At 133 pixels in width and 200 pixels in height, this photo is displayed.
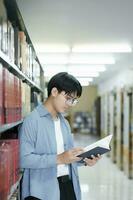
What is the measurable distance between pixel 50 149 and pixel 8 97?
49 cm

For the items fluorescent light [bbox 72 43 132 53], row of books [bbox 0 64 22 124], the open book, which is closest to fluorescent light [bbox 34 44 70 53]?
fluorescent light [bbox 72 43 132 53]

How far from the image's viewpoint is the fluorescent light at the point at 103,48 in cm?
553

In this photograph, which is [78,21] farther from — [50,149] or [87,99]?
[87,99]

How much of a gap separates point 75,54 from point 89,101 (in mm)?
11118

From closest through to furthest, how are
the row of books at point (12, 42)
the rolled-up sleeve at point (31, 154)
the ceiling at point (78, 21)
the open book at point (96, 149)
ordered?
the row of books at point (12, 42), the rolled-up sleeve at point (31, 154), the open book at point (96, 149), the ceiling at point (78, 21)

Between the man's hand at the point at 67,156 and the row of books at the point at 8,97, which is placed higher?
the row of books at the point at 8,97

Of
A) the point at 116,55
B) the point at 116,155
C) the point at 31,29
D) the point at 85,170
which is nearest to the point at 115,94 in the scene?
the point at 116,155

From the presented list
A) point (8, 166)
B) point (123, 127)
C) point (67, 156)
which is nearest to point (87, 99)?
point (123, 127)

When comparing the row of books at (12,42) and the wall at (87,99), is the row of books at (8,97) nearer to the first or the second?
the row of books at (12,42)

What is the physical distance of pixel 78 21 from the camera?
3.95 meters

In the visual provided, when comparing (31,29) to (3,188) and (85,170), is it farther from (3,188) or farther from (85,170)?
(85,170)

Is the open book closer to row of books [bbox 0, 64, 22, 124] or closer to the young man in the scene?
the young man

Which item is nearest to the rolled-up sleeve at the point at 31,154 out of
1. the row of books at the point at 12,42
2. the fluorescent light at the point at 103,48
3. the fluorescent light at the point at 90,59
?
the row of books at the point at 12,42

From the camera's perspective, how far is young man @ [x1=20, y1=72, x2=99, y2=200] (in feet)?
6.69
